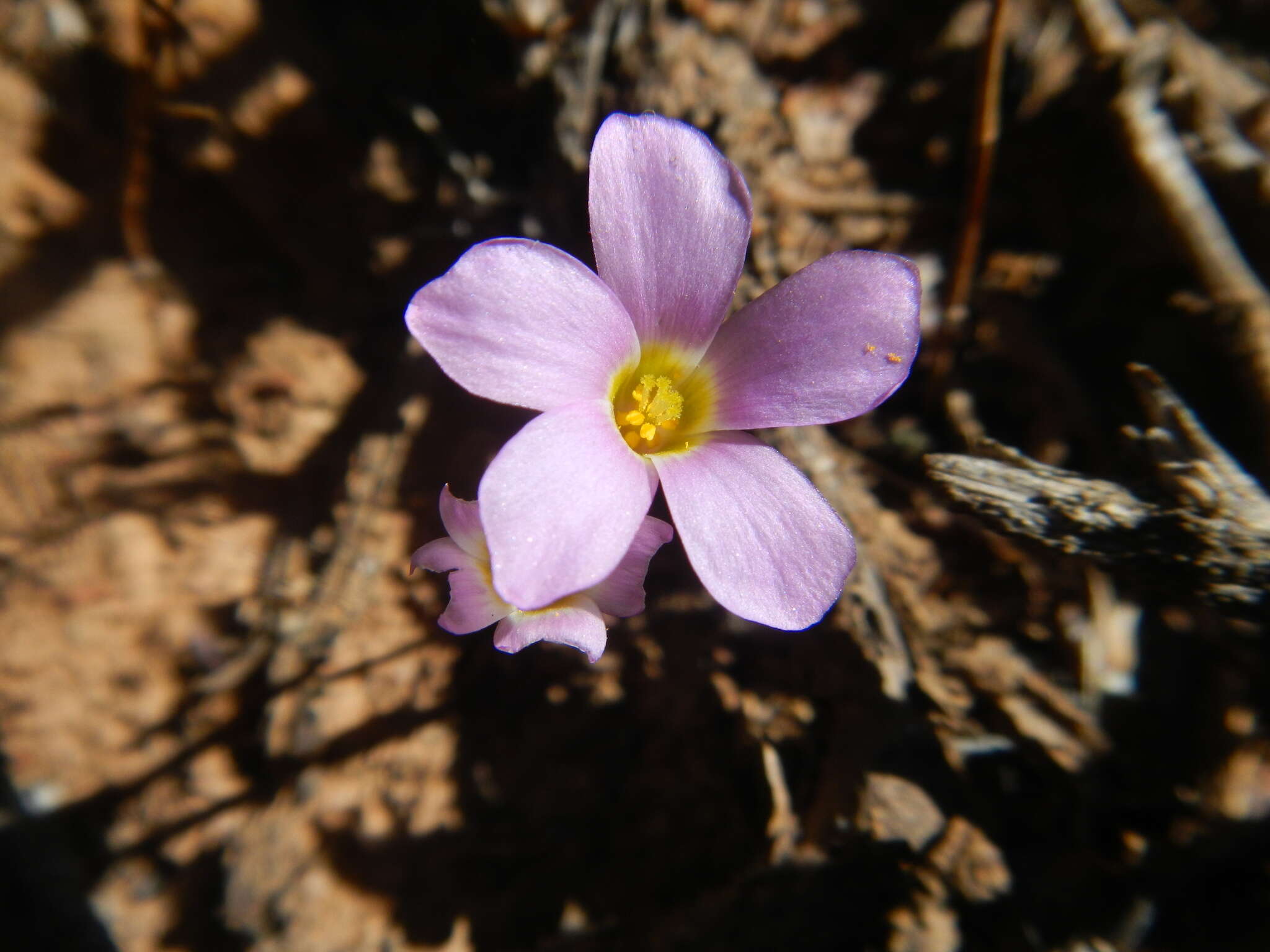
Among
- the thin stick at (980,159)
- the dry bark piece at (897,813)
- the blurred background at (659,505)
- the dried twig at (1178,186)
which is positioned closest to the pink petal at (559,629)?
the blurred background at (659,505)

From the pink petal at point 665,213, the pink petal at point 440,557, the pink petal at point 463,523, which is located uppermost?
the pink petal at point 665,213

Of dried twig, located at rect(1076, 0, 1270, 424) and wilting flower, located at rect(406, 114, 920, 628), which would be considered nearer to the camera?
wilting flower, located at rect(406, 114, 920, 628)

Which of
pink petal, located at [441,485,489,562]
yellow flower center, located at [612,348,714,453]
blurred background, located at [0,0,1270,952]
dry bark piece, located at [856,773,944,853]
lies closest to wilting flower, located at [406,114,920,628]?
yellow flower center, located at [612,348,714,453]

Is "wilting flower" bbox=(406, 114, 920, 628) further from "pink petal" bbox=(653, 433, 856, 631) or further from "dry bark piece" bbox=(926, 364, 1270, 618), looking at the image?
"dry bark piece" bbox=(926, 364, 1270, 618)

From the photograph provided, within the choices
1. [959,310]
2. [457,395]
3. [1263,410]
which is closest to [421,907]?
[457,395]

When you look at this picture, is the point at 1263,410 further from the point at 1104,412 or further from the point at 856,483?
the point at 856,483

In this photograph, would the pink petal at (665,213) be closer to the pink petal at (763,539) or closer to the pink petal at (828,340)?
the pink petal at (828,340)

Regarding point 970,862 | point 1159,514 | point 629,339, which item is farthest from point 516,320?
point 970,862
